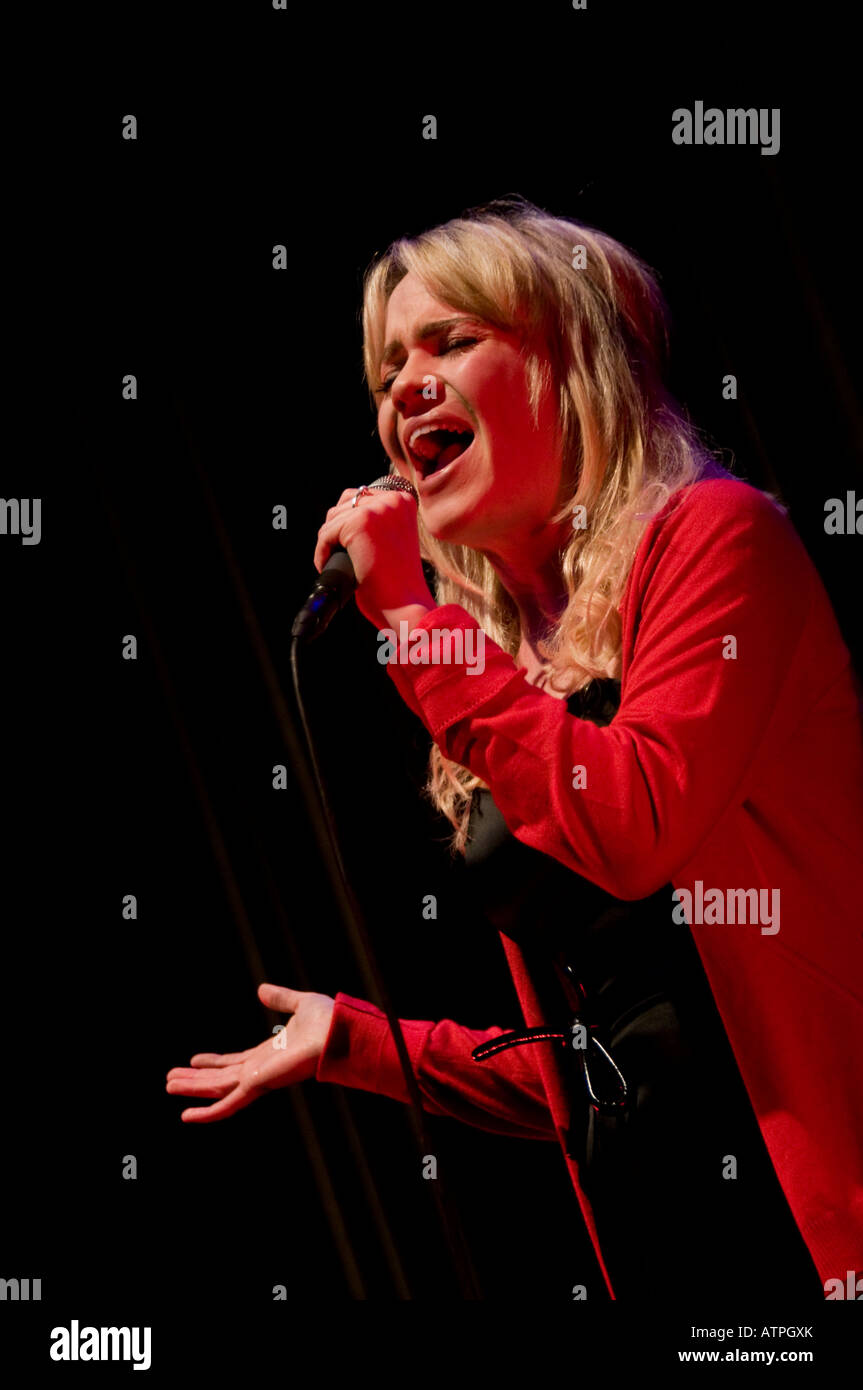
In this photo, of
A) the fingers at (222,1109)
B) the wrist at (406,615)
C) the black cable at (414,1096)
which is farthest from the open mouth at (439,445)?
the fingers at (222,1109)

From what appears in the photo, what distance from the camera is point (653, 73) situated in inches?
60.8

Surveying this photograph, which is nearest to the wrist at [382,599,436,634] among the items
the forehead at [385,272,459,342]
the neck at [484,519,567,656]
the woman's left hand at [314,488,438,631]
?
the woman's left hand at [314,488,438,631]

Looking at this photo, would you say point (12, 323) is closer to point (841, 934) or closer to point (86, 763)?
point (86, 763)

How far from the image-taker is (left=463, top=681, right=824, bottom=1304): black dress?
1.05 meters

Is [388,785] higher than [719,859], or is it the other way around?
[388,785]

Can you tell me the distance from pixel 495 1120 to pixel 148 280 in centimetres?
142

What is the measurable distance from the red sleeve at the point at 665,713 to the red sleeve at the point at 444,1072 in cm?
53

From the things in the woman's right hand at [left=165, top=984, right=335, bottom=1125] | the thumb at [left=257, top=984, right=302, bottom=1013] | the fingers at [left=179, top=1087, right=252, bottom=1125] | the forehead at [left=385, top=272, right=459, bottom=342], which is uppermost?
Answer: the forehead at [left=385, top=272, right=459, bottom=342]

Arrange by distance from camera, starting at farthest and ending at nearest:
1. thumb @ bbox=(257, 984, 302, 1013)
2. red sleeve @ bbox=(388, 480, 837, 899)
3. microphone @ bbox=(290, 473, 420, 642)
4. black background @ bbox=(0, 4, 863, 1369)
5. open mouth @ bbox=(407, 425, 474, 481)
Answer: black background @ bbox=(0, 4, 863, 1369) → thumb @ bbox=(257, 984, 302, 1013) → open mouth @ bbox=(407, 425, 474, 481) → microphone @ bbox=(290, 473, 420, 642) → red sleeve @ bbox=(388, 480, 837, 899)

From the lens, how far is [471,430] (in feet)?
4.41

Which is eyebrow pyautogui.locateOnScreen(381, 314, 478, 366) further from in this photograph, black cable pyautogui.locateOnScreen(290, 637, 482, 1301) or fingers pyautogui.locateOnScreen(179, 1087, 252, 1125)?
fingers pyautogui.locateOnScreen(179, 1087, 252, 1125)

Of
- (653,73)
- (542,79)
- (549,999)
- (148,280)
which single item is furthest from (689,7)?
(549,999)

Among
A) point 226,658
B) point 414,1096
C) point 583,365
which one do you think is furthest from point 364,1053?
point 583,365

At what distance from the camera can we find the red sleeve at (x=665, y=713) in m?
1.00
